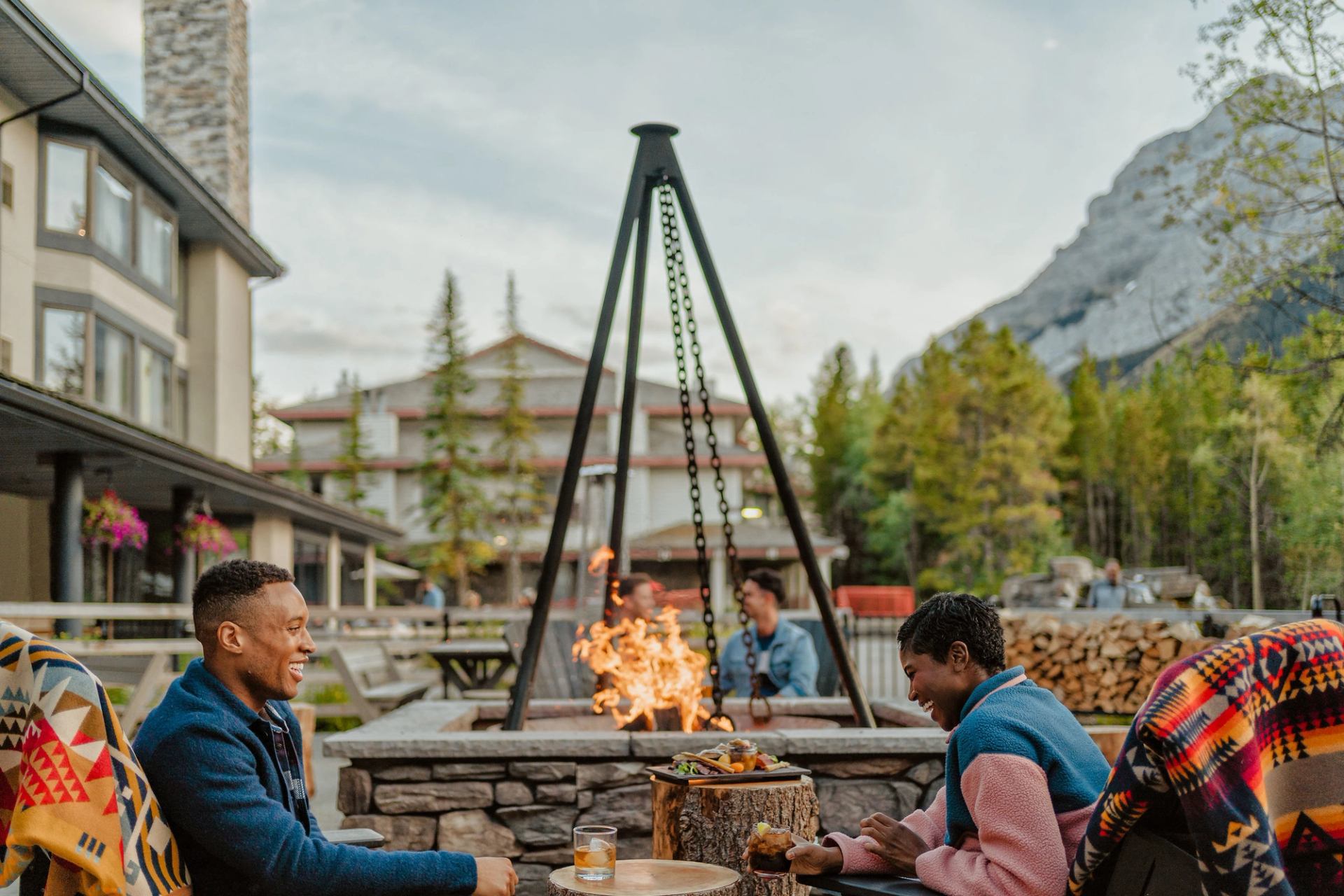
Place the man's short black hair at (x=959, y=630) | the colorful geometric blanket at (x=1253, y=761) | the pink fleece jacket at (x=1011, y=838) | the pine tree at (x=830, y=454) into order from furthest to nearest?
the pine tree at (x=830, y=454), the man's short black hair at (x=959, y=630), the pink fleece jacket at (x=1011, y=838), the colorful geometric blanket at (x=1253, y=761)

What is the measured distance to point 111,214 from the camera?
1471cm

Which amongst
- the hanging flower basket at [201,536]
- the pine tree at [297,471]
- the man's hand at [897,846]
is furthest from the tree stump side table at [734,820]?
the pine tree at [297,471]

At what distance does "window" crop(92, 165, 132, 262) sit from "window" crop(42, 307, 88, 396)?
41.7 inches

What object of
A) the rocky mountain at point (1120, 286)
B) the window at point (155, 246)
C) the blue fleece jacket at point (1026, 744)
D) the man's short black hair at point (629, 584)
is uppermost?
the rocky mountain at point (1120, 286)

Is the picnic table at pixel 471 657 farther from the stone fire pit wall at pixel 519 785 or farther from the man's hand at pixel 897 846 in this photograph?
the man's hand at pixel 897 846

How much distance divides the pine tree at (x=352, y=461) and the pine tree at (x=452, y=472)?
9.68 ft

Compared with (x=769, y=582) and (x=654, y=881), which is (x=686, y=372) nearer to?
(x=769, y=582)

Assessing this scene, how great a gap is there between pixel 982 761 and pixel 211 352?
17388 millimetres

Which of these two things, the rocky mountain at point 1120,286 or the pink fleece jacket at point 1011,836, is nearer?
the pink fleece jacket at point 1011,836

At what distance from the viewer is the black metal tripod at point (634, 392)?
5.54 meters

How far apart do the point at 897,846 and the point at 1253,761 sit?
119 centimetres

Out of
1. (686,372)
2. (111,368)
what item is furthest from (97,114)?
(686,372)

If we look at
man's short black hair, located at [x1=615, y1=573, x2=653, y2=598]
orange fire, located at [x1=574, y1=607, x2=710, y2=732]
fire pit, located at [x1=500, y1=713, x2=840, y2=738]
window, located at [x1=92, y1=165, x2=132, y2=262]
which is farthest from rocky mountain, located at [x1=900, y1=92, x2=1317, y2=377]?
orange fire, located at [x1=574, y1=607, x2=710, y2=732]

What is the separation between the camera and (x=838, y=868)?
2.80 m
